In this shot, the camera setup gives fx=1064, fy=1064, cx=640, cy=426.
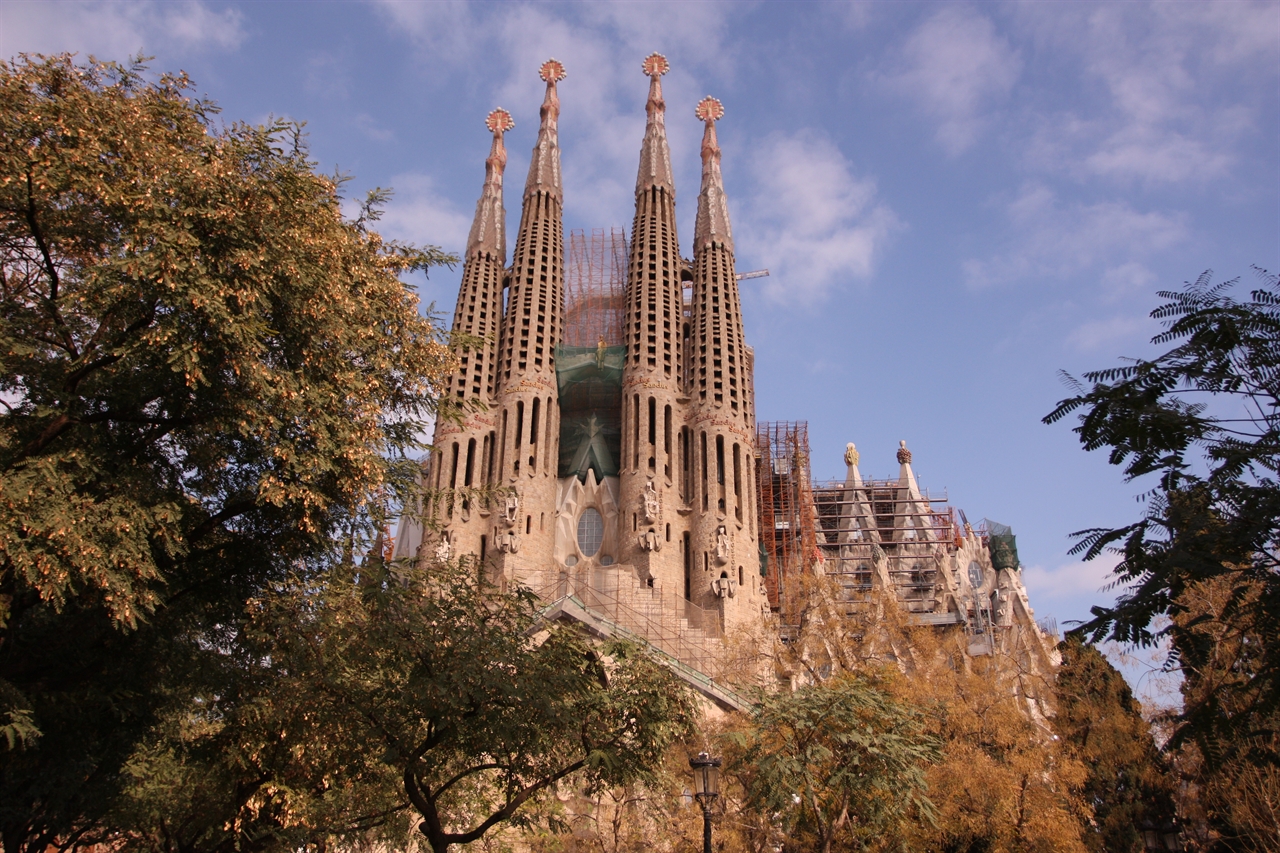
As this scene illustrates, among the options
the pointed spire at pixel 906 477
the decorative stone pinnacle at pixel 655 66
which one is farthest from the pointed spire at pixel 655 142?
the pointed spire at pixel 906 477

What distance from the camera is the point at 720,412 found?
1706 inches

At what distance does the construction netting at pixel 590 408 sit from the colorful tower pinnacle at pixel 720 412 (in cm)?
392

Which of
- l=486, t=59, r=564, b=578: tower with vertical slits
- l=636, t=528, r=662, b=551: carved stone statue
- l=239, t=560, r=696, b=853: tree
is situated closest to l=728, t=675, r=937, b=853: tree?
l=239, t=560, r=696, b=853: tree

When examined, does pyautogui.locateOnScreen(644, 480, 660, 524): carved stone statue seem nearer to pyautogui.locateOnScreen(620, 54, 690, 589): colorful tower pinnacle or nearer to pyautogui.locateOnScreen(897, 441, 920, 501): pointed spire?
pyautogui.locateOnScreen(620, 54, 690, 589): colorful tower pinnacle

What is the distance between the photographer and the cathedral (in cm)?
4025

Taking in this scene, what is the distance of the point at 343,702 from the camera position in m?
12.3

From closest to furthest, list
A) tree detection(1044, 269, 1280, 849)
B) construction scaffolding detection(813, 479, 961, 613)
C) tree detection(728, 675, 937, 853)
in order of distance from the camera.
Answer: tree detection(1044, 269, 1280, 849) → tree detection(728, 675, 937, 853) → construction scaffolding detection(813, 479, 961, 613)

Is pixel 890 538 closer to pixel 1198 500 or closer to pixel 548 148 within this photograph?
pixel 548 148

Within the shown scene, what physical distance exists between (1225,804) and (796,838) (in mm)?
7829

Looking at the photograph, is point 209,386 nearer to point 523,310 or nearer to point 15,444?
point 15,444

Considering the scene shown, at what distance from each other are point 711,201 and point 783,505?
15.5 metres

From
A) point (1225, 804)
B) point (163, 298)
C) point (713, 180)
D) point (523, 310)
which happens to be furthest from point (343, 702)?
point (713, 180)

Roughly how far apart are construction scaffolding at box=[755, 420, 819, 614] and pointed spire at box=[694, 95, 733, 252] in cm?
1016

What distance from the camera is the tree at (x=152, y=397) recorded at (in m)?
10.9
